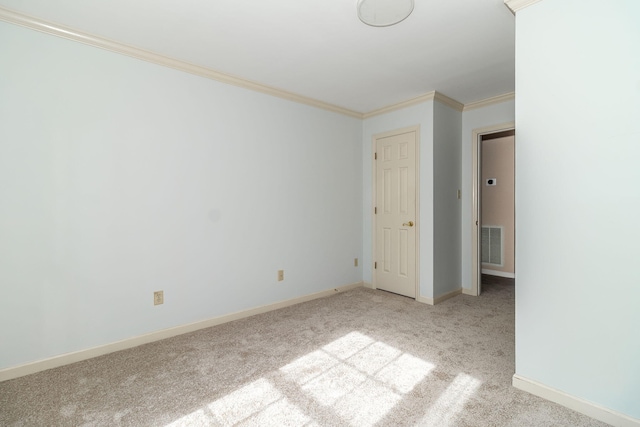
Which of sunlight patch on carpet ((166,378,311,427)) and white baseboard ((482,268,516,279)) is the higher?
white baseboard ((482,268,516,279))

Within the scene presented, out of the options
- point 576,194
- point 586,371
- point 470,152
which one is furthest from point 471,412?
Result: point 470,152

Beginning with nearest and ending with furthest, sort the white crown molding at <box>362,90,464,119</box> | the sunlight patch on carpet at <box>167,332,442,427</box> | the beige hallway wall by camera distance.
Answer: the sunlight patch on carpet at <box>167,332,442,427</box> < the white crown molding at <box>362,90,464,119</box> < the beige hallway wall

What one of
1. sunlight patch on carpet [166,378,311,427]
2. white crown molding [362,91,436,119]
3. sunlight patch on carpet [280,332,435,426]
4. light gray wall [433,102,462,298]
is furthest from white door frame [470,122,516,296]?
sunlight patch on carpet [166,378,311,427]

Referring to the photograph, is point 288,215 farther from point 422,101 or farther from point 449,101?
point 449,101

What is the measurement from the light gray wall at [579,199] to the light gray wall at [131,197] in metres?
2.38

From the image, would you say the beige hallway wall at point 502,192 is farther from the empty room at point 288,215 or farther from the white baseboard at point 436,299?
the white baseboard at point 436,299

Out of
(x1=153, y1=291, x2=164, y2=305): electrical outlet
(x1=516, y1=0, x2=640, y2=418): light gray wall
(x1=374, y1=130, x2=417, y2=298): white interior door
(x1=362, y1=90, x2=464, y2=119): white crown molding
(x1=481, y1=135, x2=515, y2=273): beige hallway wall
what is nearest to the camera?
(x1=516, y1=0, x2=640, y2=418): light gray wall

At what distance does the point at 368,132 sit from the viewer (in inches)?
171

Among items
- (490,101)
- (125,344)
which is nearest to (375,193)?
(490,101)

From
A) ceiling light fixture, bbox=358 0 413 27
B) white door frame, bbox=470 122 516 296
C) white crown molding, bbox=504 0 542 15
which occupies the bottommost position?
white door frame, bbox=470 122 516 296

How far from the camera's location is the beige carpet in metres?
1.67

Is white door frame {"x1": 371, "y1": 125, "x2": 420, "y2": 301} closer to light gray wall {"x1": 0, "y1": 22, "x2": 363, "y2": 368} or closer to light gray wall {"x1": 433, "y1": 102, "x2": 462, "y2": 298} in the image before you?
light gray wall {"x1": 433, "y1": 102, "x2": 462, "y2": 298}

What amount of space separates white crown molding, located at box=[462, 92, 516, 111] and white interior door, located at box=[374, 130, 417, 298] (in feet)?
2.99

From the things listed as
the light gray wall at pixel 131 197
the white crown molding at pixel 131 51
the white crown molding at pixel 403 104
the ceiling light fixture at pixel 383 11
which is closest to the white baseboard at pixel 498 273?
the white crown molding at pixel 403 104
